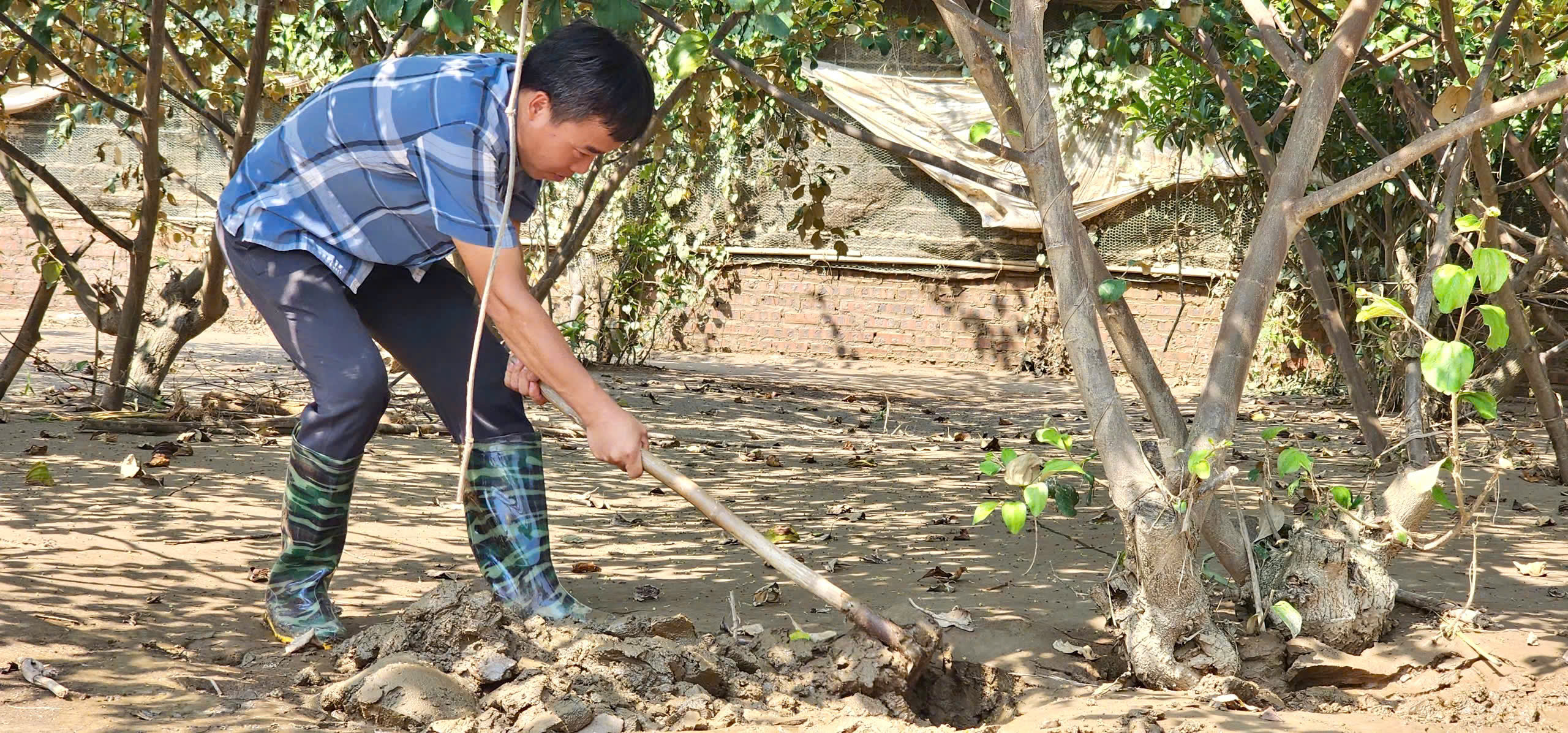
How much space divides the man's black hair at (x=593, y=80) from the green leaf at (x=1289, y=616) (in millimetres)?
1643

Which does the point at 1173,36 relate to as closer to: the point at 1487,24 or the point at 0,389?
the point at 1487,24

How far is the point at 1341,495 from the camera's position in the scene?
2.66 meters

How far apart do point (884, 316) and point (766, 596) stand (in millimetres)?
6942

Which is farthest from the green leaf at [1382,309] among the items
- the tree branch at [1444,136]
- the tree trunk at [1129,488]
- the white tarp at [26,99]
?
the white tarp at [26,99]

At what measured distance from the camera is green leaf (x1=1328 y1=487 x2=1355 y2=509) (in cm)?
265

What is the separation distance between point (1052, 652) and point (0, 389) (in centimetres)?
428

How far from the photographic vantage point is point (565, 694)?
2230 mm

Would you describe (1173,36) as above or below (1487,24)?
below

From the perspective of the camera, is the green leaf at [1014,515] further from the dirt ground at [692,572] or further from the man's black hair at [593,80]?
the man's black hair at [593,80]

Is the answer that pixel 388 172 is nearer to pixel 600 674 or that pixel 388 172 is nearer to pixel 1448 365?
pixel 600 674

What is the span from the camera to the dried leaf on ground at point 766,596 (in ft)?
9.91

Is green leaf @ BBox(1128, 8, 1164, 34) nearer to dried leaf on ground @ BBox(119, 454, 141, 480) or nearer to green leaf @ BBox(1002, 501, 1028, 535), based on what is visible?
green leaf @ BBox(1002, 501, 1028, 535)

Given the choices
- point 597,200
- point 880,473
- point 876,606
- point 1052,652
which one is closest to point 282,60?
point 597,200

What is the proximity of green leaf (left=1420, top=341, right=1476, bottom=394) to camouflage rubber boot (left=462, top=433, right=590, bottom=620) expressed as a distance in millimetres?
1731
